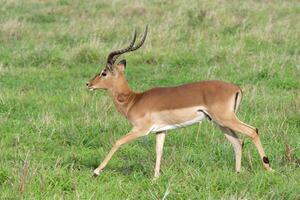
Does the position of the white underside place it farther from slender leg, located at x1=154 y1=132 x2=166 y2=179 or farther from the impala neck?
the impala neck

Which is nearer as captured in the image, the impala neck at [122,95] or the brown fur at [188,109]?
the brown fur at [188,109]

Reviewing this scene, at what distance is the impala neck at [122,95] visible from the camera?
5.91 m

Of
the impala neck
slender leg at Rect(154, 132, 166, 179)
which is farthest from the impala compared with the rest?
the impala neck

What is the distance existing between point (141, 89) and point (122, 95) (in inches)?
115

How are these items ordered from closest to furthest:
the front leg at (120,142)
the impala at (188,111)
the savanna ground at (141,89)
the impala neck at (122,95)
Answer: the savanna ground at (141,89) < the front leg at (120,142) < the impala at (188,111) < the impala neck at (122,95)

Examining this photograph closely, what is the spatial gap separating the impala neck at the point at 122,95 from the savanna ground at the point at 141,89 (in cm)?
46

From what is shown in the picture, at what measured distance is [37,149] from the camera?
6.14m

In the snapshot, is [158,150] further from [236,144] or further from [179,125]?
[236,144]

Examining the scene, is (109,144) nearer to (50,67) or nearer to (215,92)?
(215,92)

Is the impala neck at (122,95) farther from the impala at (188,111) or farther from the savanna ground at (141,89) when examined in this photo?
the savanna ground at (141,89)

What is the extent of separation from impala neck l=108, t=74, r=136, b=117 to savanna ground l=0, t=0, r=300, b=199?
459mm

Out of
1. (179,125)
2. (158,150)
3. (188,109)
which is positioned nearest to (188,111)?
(188,109)

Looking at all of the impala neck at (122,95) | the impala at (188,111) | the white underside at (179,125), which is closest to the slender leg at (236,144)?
the impala at (188,111)

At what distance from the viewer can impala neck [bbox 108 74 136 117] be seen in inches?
233
